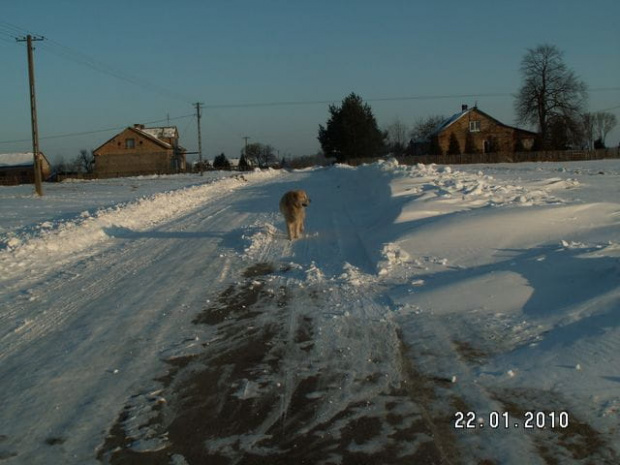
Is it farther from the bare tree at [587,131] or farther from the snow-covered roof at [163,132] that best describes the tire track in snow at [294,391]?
the snow-covered roof at [163,132]

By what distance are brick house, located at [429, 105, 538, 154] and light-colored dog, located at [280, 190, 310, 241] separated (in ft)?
222

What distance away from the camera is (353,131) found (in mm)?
78188

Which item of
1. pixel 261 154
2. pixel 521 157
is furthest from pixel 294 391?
pixel 261 154

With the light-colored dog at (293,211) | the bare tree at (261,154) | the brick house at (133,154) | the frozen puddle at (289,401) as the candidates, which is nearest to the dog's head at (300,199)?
the light-colored dog at (293,211)

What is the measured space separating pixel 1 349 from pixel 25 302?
6.54ft

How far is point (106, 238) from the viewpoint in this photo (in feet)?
45.0

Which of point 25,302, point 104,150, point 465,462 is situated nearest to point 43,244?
point 25,302

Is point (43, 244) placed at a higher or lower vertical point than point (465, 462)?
higher

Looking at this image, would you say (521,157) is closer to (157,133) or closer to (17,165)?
(157,133)

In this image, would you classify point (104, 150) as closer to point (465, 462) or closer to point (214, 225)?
point (214, 225)

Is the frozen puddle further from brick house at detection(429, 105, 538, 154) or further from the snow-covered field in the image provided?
brick house at detection(429, 105, 538, 154)

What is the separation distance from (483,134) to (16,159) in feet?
279

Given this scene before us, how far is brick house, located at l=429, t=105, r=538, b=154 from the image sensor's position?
76562 millimetres

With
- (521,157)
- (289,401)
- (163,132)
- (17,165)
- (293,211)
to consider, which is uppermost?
(163,132)
